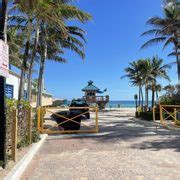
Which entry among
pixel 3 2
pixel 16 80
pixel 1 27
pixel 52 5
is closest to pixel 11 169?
pixel 1 27

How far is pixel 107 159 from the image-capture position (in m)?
10.1

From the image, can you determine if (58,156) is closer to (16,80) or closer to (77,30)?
(77,30)

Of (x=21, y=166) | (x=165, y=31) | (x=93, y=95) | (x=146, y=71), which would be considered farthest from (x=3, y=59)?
(x=93, y=95)

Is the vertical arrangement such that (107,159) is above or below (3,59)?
below

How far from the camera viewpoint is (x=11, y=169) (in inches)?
321

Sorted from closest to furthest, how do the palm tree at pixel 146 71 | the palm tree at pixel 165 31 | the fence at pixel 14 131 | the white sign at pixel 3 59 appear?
the white sign at pixel 3 59, the fence at pixel 14 131, the palm tree at pixel 165 31, the palm tree at pixel 146 71

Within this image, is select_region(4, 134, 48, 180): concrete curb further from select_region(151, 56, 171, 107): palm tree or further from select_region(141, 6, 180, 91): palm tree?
select_region(151, 56, 171, 107): palm tree

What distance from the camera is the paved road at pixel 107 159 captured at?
820 cm

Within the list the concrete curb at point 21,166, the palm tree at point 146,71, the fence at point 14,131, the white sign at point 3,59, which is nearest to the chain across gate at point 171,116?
the fence at point 14,131

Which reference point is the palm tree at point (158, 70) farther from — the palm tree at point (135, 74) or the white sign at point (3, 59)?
the white sign at point (3, 59)

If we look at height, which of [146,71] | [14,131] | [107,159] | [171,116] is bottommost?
[107,159]

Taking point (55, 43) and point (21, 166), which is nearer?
A: point (21, 166)

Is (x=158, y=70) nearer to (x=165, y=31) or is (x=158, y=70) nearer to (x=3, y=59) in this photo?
(x=165, y=31)

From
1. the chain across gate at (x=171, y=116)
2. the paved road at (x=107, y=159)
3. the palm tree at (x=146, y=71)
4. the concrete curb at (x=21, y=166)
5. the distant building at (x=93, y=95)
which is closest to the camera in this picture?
the concrete curb at (x=21, y=166)
